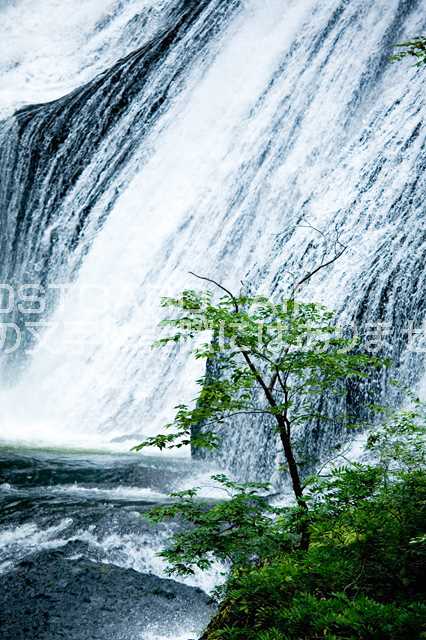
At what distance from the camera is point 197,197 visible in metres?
15.0

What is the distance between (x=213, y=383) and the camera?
349cm

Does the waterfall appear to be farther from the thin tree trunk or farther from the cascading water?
the thin tree trunk

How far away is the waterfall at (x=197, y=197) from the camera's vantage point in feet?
26.8

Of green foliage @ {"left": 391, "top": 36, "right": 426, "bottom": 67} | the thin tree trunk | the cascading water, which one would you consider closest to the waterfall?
the cascading water

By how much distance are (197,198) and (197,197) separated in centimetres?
6

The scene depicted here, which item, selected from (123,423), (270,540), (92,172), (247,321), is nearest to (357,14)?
(92,172)

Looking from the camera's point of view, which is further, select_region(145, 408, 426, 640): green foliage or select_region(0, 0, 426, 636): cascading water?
select_region(0, 0, 426, 636): cascading water

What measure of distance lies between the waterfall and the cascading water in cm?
5

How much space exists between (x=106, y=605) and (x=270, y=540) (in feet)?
7.03

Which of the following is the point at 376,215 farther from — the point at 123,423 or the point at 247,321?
the point at 123,423

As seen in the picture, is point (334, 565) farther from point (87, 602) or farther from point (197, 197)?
point (197, 197)

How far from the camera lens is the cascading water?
26.6 ft

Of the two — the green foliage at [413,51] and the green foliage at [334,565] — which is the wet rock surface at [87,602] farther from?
the green foliage at [413,51]

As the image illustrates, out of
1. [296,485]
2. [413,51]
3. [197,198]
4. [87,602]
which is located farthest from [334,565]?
[197,198]
